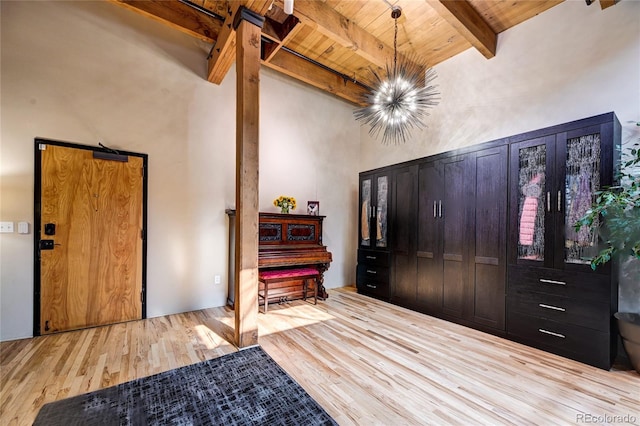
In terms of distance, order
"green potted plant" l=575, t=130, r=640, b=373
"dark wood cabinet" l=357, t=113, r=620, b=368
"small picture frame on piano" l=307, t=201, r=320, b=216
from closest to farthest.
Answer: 1. "green potted plant" l=575, t=130, r=640, b=373
2. "dark wood cabinet" l=357, t=113, r=620, b=368
3. "small picture frame on piano" l=307, t=201, r=320, b=216

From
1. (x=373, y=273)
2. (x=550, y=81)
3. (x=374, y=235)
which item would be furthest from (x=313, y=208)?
(x=550, y=81)

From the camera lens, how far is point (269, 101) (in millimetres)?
4520

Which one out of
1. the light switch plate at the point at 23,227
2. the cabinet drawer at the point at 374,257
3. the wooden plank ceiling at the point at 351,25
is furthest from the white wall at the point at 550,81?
the light switch plate at the point at 23,227

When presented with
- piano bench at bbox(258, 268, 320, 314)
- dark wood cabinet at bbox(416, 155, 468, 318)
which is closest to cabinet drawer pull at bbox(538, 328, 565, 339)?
dark wood cabinet at bbox(416, 155, 468, 318)

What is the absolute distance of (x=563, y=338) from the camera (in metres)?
2.60

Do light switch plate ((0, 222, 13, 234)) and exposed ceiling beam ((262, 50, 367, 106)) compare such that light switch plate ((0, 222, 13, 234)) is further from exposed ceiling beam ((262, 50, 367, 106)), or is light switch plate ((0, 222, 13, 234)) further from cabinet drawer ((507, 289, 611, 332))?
cabinet drawer ((507, 289, 611, 332))

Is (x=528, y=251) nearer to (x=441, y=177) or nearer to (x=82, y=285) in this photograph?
(x=441, y=177)

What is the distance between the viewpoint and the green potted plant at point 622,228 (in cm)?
219

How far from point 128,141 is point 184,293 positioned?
2.13 metres

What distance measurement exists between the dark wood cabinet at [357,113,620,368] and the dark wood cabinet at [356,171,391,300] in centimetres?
13

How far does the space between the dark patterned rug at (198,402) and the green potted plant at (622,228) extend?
8.58 feet

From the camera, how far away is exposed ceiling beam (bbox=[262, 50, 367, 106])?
421 centimetres

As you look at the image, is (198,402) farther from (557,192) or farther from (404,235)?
(557,192)

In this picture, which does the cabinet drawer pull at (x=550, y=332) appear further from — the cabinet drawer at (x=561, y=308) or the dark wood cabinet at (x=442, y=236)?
the dark wood cabinet at (x=442, y=236)
